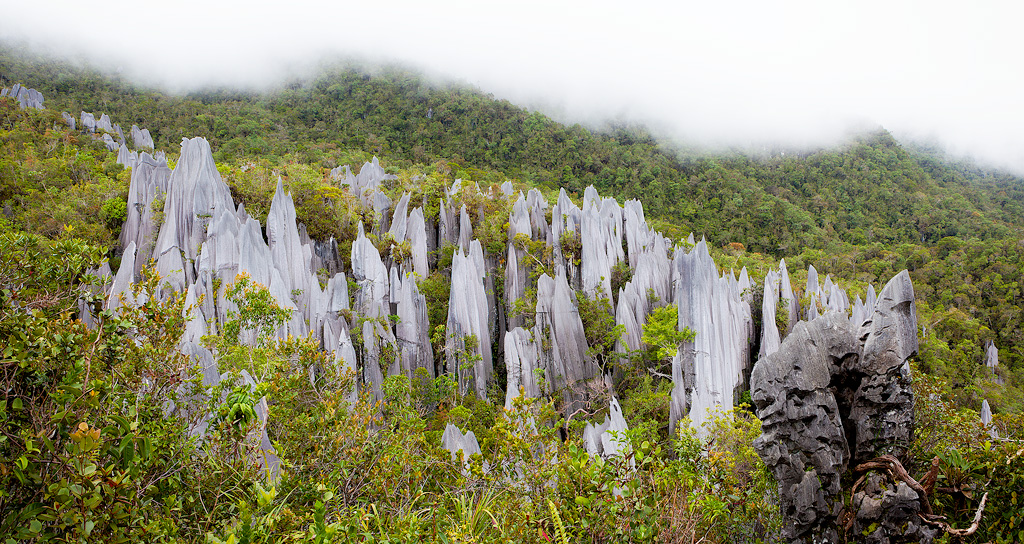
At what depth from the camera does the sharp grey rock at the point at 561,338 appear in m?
21.2

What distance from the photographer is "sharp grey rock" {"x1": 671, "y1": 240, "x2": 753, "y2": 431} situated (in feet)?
62.7

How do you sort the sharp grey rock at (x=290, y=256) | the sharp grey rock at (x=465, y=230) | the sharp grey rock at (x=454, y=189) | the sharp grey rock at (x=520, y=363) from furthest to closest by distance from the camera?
the sharp grey rock at (x=454, y=189)
the sharp grey rock at (x=465, y=230)
the sharp grey rock at (x=290, y=256)
the sharp grey rock at (x=520, y=363)

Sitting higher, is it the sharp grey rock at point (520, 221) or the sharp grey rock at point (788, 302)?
the sharp grey rock at point (520, 221)

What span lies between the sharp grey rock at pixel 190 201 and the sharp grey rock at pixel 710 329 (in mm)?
21487

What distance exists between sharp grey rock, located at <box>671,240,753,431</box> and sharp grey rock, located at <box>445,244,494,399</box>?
29.5 feet

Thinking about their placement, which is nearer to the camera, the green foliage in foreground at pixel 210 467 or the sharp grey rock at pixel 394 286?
the green foliage in foreground at pixel 210 467

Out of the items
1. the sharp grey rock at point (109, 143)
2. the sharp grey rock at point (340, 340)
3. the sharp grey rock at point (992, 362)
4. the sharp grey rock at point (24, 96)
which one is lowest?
the sharp grey rock at point (992, 362)

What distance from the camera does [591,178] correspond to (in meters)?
54.7

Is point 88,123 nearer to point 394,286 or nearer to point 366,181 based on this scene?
point 366,181

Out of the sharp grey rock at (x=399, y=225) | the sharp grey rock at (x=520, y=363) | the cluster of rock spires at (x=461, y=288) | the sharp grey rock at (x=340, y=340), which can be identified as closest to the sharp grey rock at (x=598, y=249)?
the cluster of rock spires at (x=461, y=288)

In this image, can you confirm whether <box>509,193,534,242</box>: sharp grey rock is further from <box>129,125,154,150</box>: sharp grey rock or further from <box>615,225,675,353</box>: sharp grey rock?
<box>129,125,154,150</box>: sharp grey rock

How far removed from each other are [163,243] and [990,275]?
55868 mm

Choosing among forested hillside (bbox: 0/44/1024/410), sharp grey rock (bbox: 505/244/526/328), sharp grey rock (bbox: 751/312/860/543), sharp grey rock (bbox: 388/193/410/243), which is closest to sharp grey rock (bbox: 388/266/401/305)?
sharp grey rock (bbox: 388/193/410/243)

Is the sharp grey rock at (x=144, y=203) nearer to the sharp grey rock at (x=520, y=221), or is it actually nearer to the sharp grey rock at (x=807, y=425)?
the sharp grey rock at (x=520, y=221)
